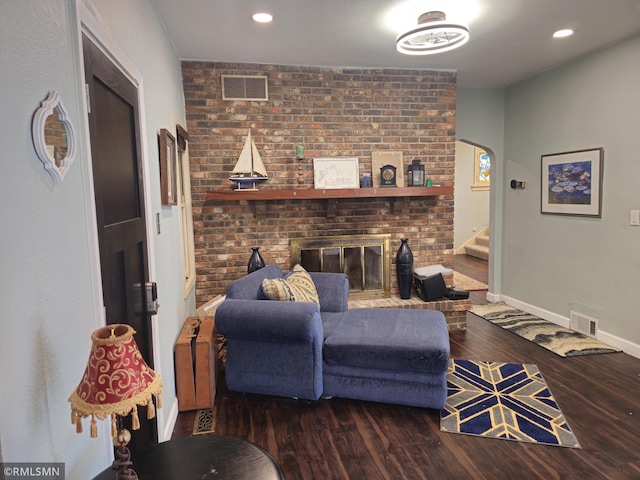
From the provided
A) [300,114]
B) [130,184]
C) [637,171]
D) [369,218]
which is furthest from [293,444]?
[637,171]

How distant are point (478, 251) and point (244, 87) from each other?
6500 mm

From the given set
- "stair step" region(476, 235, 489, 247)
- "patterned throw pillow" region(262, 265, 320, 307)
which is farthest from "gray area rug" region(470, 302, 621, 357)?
"stair step" region(476, 235, 489, 247)

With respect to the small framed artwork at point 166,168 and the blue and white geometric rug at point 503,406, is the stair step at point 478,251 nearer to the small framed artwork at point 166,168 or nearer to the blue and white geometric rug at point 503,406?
the blue and white geometric rug at point 503,406

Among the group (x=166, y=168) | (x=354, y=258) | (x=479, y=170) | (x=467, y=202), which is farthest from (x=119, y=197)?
(x=479, y=170)

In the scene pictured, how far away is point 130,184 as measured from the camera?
1756mm

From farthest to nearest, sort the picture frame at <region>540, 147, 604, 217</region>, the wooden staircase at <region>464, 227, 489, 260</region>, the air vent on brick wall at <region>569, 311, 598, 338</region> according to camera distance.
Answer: the wooden staircase at <region>464, 227, 489, 260</region> < the air vent on brick wall at <region>569, 311, 598, 338</region> < the picture frame at <region>540, 147, 604, 217</region>

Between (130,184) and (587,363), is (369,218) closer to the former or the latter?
(587,363)

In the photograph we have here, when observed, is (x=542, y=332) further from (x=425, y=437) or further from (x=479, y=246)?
(x=479, y=246)

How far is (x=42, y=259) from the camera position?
917 millimetres

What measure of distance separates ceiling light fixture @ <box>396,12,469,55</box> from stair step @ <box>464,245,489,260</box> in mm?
6188

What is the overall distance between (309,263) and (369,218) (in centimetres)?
75

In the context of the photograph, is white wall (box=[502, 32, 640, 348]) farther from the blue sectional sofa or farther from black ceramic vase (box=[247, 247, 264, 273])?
black ceramic vase (box=[247, 247, 264, 273])

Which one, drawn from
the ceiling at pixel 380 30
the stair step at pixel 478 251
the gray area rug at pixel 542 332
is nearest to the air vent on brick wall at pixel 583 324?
the gray area rug at pixel 542 332

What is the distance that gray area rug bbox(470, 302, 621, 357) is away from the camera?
3471 mm
